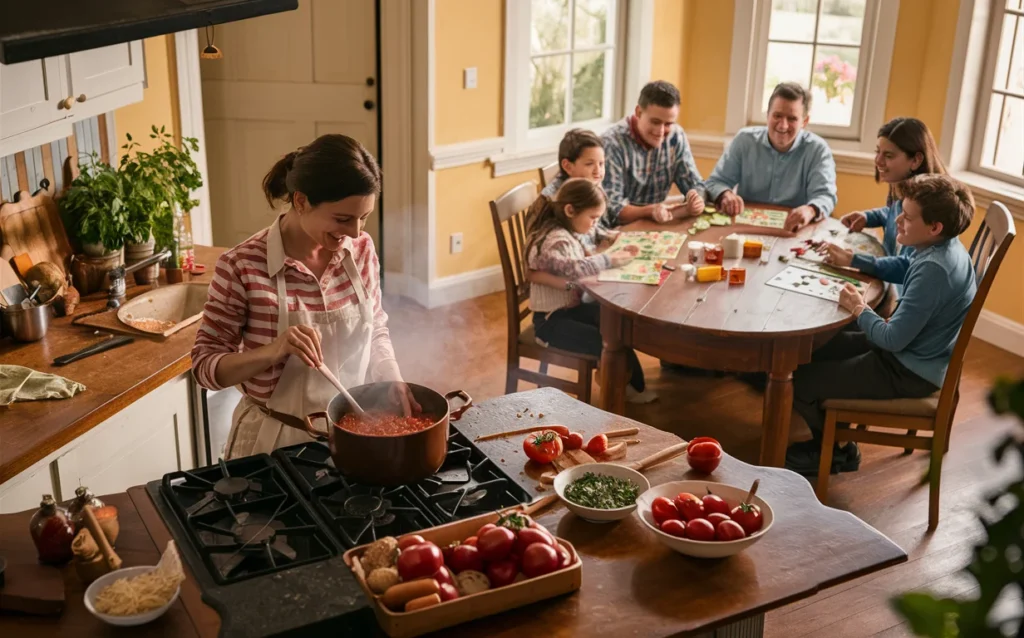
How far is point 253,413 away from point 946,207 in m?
2.33

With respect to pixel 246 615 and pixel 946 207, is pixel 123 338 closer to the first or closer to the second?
pixel 246 615

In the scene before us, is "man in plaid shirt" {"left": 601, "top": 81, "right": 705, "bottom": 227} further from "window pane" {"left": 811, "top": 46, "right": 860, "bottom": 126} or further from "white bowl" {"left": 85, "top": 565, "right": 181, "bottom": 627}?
"white bowl" {"left": 85, "top": 565, "right": 181, "bottom": 627}

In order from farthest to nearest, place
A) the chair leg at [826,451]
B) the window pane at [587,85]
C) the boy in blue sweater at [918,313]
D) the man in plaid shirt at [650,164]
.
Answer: the window pane at [587,85] → the man in plaid shirt at [650,164] → the chair leg at [826,451] → the boy in blue sweater at [918,313]

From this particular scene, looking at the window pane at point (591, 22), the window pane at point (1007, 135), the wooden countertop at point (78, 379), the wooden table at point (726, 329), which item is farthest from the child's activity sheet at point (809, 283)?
the window pane at point (591, 22)

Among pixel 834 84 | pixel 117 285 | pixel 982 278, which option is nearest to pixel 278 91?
pixel 117 285

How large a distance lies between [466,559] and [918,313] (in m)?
2.22

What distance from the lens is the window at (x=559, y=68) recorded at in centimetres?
556

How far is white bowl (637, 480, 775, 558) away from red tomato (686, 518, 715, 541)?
0.02m

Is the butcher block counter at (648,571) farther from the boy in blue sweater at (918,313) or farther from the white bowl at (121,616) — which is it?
the boy in blue sweater at (918,313)

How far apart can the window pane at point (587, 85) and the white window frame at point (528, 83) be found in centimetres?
5

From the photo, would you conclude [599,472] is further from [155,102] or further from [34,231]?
[155,102]

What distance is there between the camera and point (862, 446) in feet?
14.0

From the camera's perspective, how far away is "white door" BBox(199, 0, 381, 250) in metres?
5.32

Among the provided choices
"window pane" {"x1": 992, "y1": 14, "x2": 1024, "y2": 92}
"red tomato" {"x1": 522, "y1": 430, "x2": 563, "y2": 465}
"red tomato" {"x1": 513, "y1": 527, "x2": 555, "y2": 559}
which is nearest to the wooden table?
"red tomato" {"x1": 522, "y1": 430, "x2": 563, "y2": 465}
